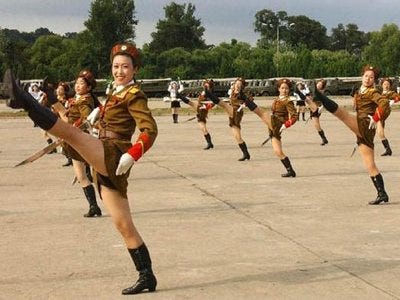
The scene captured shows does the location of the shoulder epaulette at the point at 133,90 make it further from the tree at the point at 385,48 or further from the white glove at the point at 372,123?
the tree at the point at 385,48

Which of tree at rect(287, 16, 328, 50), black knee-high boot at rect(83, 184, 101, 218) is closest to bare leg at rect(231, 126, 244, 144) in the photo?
black knee-high boot at rect(83, 184, 101, 218)

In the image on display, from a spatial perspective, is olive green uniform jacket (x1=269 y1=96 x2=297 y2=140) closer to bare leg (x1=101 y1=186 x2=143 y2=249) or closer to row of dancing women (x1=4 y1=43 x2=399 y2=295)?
row of dancing women (x1=4 y1=43 x2=399 y2=295)

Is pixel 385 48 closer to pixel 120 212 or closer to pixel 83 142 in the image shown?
pixel 120 212

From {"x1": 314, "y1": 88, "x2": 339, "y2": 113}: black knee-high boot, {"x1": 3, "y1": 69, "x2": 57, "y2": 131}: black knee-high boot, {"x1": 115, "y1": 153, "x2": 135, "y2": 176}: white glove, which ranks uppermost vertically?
{"x1": 3, "y1": 69, "x2": 57, "y2": 131}: black knee-high boot

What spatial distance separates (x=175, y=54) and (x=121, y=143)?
81.4 meters

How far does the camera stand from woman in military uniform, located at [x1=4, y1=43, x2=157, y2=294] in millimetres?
6220

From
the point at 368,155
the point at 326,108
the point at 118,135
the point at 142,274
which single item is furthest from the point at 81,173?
the point at 142,274

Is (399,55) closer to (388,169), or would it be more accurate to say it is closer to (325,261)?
(388,169)

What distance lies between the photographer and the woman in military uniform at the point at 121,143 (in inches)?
245

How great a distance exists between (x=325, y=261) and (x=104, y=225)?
3060 millimetres

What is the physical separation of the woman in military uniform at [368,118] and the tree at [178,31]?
4190 inches

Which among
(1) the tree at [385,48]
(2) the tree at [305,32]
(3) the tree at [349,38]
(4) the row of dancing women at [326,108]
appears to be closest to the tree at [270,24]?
(2) the tree at [305,32]

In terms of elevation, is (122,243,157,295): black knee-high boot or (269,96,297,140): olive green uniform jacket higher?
(269,96,297,140): olive green uniform jacket

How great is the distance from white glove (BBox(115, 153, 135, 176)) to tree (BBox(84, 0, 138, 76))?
300 feet
